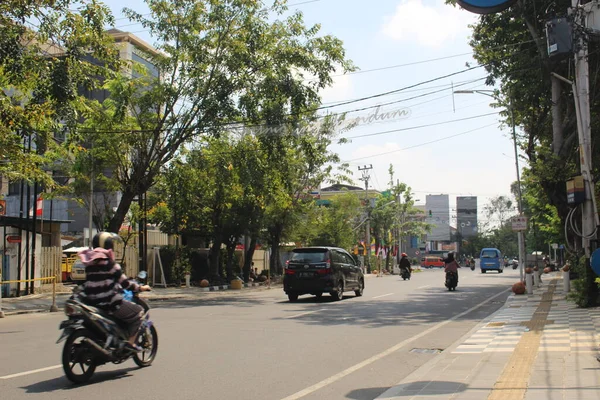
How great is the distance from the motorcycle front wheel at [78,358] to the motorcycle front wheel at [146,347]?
714 millimetres

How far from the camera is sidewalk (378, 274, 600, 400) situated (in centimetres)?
612

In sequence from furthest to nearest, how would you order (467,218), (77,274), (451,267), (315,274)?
1. (467,218)
2. (77,274)
3. (451,267)
4. (315,274)

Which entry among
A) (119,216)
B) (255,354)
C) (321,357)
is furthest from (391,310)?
(119,216)

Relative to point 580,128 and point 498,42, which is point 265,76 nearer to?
point 498,42

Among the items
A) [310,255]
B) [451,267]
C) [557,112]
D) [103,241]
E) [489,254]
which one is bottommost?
[451,267]

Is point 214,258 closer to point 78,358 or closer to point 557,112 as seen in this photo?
point 557,112

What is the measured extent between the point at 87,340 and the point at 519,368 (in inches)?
204

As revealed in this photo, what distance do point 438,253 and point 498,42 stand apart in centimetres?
9613

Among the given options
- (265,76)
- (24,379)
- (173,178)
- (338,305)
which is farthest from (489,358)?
(173,178)

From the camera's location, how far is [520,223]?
2412cm

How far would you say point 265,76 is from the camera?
23.4 meters

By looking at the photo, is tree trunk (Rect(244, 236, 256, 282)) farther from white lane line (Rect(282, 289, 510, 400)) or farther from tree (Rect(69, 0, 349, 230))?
white lane line (Rect(282, 289, 510, 400))

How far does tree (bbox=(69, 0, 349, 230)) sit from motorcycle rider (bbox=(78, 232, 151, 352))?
15644 millimetres

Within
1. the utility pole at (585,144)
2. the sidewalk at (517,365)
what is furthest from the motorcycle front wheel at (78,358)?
the utility pole at (585,144)
